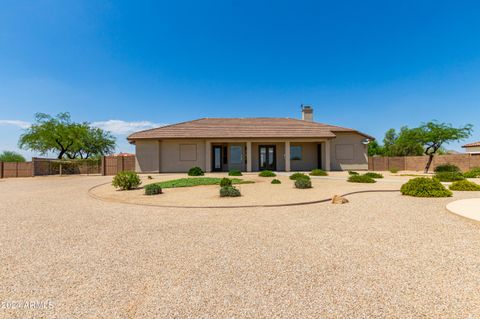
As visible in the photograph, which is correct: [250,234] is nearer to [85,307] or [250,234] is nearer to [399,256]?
[399,256]

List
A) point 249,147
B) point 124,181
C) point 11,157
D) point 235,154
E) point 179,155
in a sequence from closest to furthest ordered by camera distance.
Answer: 1. point 124,181
2. point 249,147
3. point 179,155
4. point 235,154
5. point 11,157

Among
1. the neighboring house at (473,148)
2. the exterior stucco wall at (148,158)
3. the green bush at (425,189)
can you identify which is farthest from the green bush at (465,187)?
the neighboring house at (473,148)

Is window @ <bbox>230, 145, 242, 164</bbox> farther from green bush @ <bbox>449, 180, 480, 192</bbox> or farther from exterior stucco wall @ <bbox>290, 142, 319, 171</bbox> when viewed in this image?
green bush @ <bbox>449, 180, 480, 192</bbox>

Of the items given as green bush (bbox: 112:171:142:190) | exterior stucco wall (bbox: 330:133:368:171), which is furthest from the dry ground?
exterior stucco wall (bbox: 330:133:368:171)

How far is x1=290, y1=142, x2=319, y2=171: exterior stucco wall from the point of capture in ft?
73.9

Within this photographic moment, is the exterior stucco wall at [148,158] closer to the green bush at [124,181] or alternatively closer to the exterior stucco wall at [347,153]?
the green bush at [124,181]

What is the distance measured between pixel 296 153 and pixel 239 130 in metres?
6.20

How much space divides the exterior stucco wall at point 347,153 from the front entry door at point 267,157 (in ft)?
19.1

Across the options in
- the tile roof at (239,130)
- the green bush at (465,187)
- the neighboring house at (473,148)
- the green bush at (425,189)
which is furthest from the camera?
the neighboring house at (473,148)

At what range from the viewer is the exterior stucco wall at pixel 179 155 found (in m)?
21.3

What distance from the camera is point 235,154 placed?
22.1 m

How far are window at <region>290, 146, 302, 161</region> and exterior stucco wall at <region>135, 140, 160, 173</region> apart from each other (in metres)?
13.0

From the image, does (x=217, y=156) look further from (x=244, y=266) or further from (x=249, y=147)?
(x=244, y=266)

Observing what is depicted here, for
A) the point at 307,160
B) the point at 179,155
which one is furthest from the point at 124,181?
the point at 307,160
